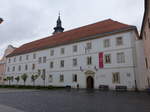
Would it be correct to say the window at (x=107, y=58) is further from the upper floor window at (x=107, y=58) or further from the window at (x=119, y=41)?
the window at (x=119, y=41)

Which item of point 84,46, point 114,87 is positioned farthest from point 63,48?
point 114,87

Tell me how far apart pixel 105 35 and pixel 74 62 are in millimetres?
8750

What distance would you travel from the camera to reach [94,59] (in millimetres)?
27641

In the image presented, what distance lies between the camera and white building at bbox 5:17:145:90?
2395 centimetres

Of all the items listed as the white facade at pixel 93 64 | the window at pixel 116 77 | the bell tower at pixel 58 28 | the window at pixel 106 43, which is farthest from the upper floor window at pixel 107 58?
the bell tower at pixel 58 28

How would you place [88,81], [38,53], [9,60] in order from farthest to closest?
[9,60]
[38,53]
[88,81]

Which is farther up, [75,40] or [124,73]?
[75,40]

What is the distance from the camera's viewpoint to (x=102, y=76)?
25.9 m

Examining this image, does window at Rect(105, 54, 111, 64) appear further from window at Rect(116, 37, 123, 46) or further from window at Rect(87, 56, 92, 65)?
window at Rect(87, 56, 92, 65)

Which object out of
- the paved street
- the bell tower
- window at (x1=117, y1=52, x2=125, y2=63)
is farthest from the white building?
the bell tower

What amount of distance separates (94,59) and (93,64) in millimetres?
1007

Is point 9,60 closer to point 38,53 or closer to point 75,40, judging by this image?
point 38,53

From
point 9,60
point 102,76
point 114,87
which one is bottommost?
point 114,87

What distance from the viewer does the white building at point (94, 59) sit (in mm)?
23953
